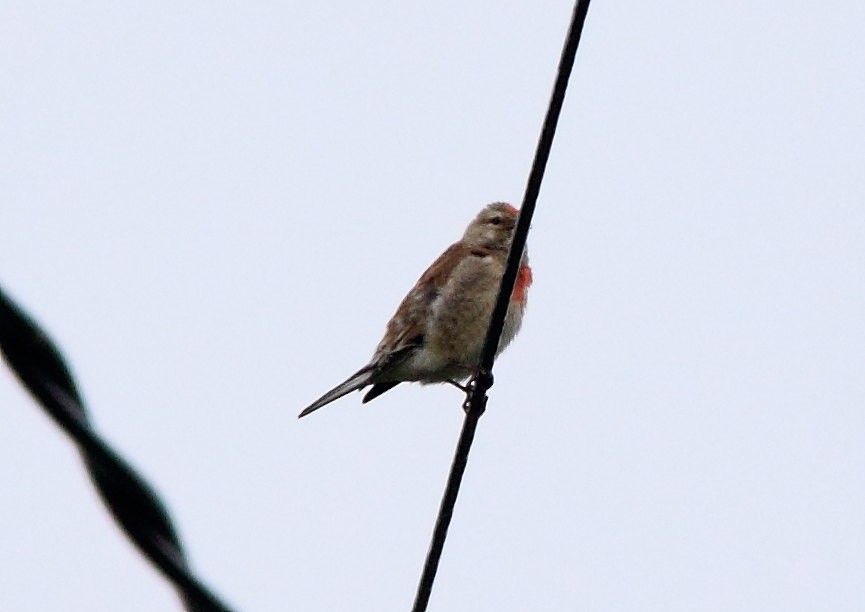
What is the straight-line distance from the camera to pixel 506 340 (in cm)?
826

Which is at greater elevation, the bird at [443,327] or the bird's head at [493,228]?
the bird's head at [493,228]

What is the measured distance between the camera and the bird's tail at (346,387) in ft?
26.6

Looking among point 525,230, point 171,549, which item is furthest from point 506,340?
point 171,549

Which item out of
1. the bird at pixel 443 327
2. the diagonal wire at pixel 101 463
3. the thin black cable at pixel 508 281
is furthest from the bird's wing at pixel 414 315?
the diagonal wire at pixel 101 463

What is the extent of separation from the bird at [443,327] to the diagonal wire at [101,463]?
21.6 feet

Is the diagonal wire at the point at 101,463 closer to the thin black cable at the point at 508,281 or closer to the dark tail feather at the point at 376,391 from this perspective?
the thin black cable at the point at 508,281

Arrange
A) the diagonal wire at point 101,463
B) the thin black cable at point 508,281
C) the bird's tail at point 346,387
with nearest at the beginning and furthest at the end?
the diagonal wire at point 101,463, the thin black cable at point 508,281, the bird's tail at point 346,387

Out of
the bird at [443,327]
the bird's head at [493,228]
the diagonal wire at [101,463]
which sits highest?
the bird's head at [493,228]

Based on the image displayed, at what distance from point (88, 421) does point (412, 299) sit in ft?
23.5

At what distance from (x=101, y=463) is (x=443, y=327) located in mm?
6803

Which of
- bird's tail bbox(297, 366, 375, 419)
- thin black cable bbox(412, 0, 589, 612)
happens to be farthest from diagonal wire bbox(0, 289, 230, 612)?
bird's tail bbox(297, 366, 375, 419)

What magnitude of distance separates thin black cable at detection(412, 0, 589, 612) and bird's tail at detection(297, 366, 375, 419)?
3450mm

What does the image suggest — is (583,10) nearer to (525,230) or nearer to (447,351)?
(525,230)

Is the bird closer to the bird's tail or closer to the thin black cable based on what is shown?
the bird's tail
